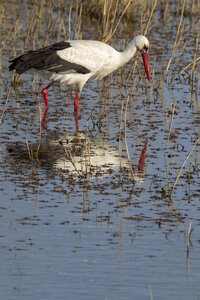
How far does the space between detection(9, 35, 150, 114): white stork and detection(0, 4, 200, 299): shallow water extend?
59 cm

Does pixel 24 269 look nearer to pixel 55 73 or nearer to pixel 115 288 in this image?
pixel 115 288

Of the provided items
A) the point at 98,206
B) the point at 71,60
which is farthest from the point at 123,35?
the point at 98,206

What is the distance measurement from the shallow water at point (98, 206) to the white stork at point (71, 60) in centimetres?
59

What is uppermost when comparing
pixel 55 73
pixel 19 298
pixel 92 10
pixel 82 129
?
pixel 92 10

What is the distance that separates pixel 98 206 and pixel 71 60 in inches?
Result: 167

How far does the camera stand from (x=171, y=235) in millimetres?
6281

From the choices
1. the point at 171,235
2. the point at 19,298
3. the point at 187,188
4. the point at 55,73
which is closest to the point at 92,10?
the point at 55,73

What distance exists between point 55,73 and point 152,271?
5.75 m

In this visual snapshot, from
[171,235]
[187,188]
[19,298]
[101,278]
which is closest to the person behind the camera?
[19,298]

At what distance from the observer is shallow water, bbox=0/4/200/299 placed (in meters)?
5.37

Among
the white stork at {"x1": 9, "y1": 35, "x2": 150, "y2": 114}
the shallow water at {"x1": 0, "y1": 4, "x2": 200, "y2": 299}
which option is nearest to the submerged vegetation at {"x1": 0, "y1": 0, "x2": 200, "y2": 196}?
the shallow water at {"x1": 0, "y1": 4, "x2": 200, "y2": 299}

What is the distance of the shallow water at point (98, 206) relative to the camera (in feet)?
17.6

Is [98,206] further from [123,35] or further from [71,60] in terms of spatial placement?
[123,35]

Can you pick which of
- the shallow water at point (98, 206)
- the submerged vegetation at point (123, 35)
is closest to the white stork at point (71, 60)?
the shallow water at point (98, 206)
